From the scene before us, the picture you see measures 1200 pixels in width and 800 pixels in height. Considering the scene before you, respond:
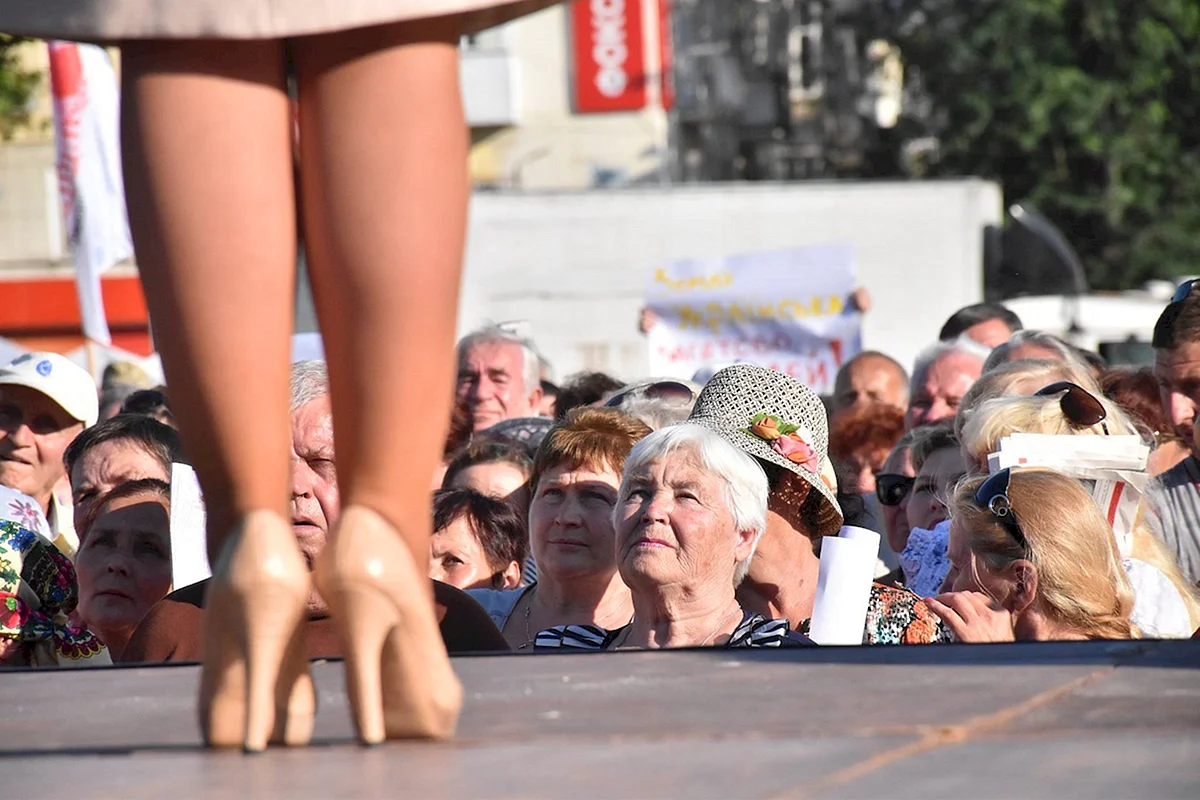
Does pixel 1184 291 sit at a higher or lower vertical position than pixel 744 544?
higher

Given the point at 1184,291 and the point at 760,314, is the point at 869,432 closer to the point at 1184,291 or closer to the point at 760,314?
the point at 1184,291

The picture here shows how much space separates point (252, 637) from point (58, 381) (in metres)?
4.04

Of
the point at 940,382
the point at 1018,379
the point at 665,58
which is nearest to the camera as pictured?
the point at 1018,379

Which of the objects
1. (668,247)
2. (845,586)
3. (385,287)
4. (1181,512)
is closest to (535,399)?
(1181,512)

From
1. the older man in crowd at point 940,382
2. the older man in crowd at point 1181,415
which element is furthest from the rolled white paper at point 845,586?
the older man in crowd at point 940,382

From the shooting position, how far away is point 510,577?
4660mm

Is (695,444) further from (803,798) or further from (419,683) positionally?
(803,798)

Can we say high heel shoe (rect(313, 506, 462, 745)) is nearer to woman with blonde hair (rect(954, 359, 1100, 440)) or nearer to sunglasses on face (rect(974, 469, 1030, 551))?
sunglasses on face (rect(974, 469, 1030, 551))

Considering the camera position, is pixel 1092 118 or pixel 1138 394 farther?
pixel 1092 118

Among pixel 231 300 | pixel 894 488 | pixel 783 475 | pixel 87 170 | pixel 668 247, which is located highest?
pixel 231 300

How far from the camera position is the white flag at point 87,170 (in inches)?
348

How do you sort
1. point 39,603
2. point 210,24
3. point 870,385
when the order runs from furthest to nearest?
point 870,385 < point 39,603 < point 210,24

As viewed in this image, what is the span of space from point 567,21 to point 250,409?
1008 inches

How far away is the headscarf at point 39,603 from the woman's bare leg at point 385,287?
205 centimetres
